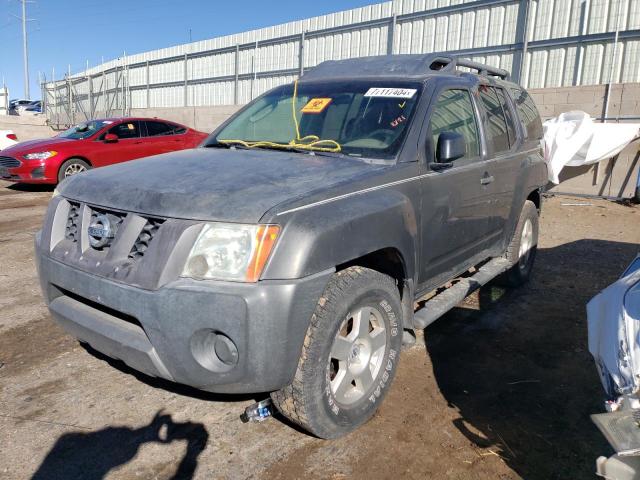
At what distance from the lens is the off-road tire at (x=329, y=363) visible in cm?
241

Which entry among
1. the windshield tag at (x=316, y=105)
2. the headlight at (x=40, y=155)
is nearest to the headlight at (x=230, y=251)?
the windshield tag at (x=316, y=105)

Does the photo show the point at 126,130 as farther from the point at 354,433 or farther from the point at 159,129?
the point at 354,433

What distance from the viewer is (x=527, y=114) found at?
17.5ft

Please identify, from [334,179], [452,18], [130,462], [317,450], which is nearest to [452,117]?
[334,179]

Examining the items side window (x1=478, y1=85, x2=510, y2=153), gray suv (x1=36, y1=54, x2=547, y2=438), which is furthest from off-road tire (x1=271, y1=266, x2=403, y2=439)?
side window (x1=478, y1=85, x2=510, y2=153)

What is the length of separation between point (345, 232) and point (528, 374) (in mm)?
1853

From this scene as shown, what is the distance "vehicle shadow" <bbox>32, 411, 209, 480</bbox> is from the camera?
2.46m

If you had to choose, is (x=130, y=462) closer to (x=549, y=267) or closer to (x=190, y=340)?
(x=190, y=340)

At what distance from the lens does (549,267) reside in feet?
19.9

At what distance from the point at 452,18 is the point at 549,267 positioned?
8.63 meters

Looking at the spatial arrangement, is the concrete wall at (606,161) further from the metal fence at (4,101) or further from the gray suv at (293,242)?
the metal fence at (4,101)

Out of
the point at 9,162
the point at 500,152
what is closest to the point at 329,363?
the point at 500,152

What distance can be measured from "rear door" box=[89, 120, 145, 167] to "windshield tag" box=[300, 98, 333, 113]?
8222 millimetres

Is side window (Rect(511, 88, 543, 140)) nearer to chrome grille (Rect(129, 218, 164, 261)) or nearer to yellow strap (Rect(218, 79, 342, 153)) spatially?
yellow strap (Rect(218, 79, 342, 153))
